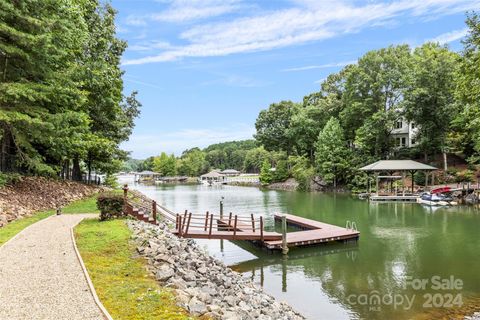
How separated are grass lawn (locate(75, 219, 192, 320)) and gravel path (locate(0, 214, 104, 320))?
280 mm

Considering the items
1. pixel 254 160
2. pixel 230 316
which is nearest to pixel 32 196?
pixel 230 316

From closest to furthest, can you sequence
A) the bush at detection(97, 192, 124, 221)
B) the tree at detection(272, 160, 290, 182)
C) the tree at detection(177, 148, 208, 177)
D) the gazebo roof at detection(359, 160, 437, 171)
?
the bush at detection(97, 192, 124, 221), the gazebo roof at detection(359, 160, 437, 171), the tree at detection(272, 160, 290, 182), the tree at detection(177, 148, 208, 177)

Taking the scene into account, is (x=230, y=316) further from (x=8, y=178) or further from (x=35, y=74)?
(x=35, y=74)

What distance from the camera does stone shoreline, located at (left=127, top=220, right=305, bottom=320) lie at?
611cm

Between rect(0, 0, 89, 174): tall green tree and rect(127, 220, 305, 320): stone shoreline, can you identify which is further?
rect(0, 0, 89, 174): tall green tree

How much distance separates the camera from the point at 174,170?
100125mm

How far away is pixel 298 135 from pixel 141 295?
53073 millimetres

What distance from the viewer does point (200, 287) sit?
742 cm

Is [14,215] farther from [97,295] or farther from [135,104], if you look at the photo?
[135,104]

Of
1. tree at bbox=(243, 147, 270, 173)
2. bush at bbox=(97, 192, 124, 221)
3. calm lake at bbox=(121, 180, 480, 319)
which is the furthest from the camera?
tree at bbox=(243, 147, 270, 173)

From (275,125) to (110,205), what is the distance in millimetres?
54030

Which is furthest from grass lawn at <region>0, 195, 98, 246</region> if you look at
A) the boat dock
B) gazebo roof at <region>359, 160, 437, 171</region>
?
gazebo roof at <region>359, 160, 437, 171</region>

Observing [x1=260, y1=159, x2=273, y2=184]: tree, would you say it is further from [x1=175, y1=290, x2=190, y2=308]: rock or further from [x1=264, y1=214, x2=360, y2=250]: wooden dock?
[x1=175, y1=290, x2=190, y2=308]: rock

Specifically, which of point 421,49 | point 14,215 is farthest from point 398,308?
point 421,49
